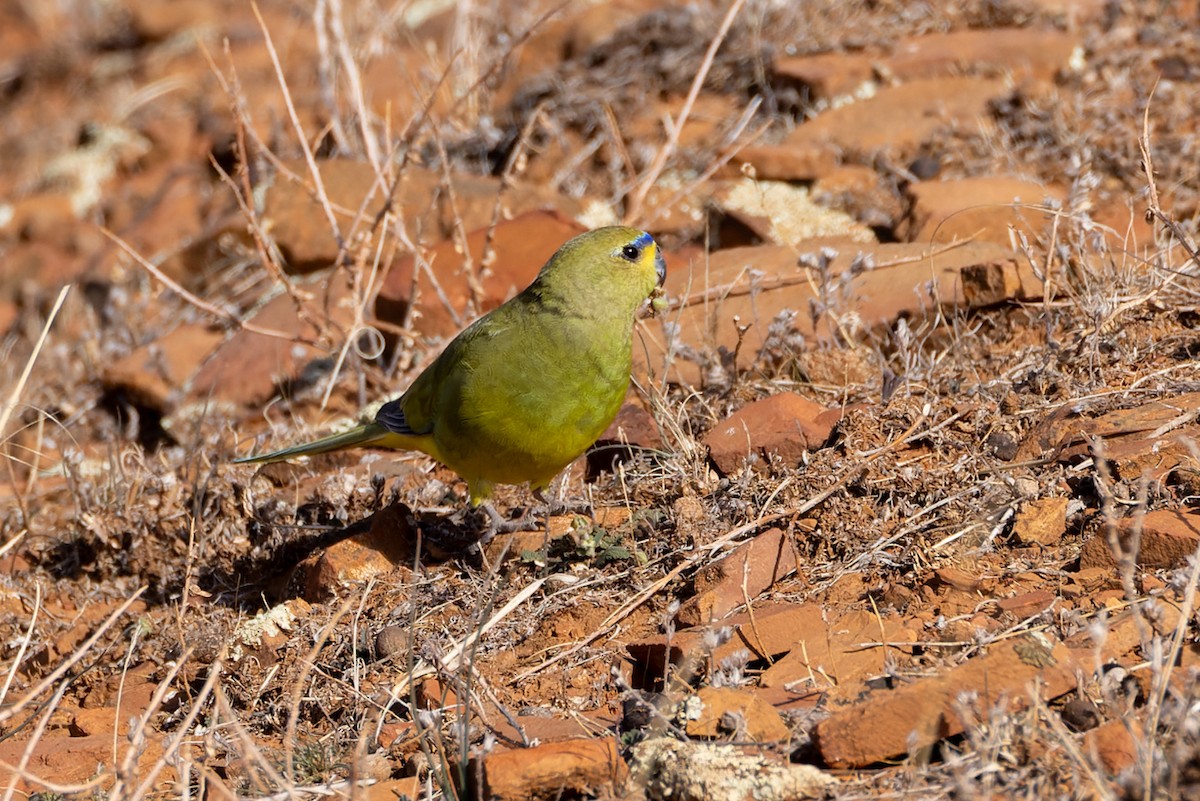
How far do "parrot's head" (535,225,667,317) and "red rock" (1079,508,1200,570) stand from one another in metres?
1.72

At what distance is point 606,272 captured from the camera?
14.5ft

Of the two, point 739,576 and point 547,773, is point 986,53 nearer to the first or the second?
point 739,576

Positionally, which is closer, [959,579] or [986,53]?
[959,579]

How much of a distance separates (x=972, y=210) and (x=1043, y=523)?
2338mm

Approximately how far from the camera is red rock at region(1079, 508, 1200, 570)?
3328mm

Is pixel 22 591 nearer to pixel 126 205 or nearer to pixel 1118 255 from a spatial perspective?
pixel 1118 255

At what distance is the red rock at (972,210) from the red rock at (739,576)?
209cm

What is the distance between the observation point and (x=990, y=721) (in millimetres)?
2744

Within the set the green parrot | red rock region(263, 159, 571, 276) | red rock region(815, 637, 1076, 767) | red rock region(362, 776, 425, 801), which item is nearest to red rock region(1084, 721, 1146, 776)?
red rock region(815, 637, 1076, 767)

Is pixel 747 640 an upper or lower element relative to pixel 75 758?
upper

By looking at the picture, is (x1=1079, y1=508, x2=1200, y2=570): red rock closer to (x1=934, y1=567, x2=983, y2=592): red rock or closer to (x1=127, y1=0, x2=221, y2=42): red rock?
(x1=934, y1=567, x2=983, y2=592): red rock

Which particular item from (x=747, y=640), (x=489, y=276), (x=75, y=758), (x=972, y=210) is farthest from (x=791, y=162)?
(x=75, y=758)

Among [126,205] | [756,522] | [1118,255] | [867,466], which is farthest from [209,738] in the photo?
[126,205]

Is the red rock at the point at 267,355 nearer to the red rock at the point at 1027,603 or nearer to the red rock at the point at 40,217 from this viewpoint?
the red rock at the point at 40,217
